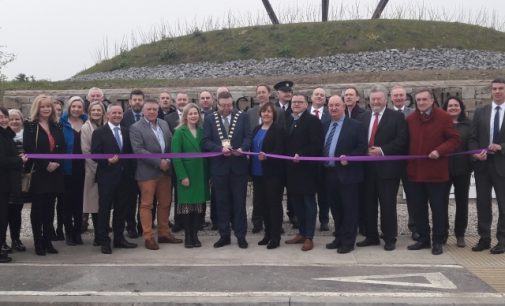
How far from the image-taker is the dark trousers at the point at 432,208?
297 inches

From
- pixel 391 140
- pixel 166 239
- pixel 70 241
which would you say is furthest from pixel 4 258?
pixel 391 140

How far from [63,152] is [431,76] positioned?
9.58 meters

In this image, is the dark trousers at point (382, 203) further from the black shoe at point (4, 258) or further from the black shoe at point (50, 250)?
the black shoe at point (4, 258)

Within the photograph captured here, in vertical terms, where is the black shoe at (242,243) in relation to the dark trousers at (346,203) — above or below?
below

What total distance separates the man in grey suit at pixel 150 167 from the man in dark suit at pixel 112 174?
0.18 m

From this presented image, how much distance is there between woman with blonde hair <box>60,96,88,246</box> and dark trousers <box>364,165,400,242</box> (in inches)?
163

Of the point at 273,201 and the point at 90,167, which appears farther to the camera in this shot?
the point at 90,167

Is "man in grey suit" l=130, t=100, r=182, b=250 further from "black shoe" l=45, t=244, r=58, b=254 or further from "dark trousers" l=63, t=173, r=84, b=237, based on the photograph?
"black shoe" l=45, t=244, r=58, b=254

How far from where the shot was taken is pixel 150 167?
801 centimetres

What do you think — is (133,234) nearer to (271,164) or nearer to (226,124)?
(226,124)

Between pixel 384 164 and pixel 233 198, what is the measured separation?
215 cm

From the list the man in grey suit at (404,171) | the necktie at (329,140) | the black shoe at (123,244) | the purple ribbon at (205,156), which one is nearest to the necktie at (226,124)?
the purple ribbon at (205,156)

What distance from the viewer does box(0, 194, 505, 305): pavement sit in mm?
5734

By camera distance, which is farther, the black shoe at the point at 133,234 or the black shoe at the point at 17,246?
the black shoe at the point at 133,234
